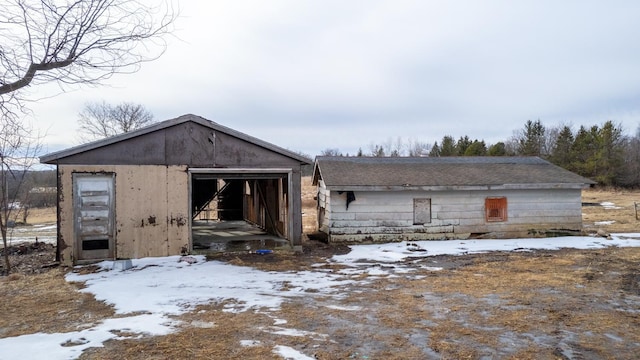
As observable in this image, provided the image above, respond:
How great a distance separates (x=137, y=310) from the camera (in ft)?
22.2

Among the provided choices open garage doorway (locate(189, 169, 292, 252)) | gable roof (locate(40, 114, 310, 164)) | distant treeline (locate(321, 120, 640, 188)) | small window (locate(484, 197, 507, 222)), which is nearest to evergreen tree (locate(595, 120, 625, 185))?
distant treeline (locate(321, 120, 640, 188))

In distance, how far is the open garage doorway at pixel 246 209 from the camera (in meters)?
12.1

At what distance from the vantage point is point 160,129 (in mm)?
11109

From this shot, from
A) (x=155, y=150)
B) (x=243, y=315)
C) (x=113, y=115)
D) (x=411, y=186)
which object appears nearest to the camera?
(x=243, y=315)

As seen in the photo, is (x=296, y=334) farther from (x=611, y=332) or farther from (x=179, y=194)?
(x=179, y=194)

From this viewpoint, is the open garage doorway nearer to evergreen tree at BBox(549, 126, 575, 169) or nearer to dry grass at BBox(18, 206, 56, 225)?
dry grass at BBox(18, 206, 56, 225)

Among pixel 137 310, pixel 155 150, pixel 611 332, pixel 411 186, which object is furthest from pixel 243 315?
pixel 411 186

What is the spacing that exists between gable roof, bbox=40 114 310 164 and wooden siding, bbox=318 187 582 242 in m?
2.84

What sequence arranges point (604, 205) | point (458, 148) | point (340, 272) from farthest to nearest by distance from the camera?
point (458, 148) → point (604, 205) → point (340, 272)

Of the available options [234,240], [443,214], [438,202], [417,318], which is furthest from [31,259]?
[443,214]

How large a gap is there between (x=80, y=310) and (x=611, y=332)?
7523 mm

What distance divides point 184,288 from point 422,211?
8.76 meters

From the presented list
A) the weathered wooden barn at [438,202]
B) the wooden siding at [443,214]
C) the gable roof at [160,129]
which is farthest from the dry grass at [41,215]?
the wooden siding at [443,214]

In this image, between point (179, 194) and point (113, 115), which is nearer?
point (179, 194)
